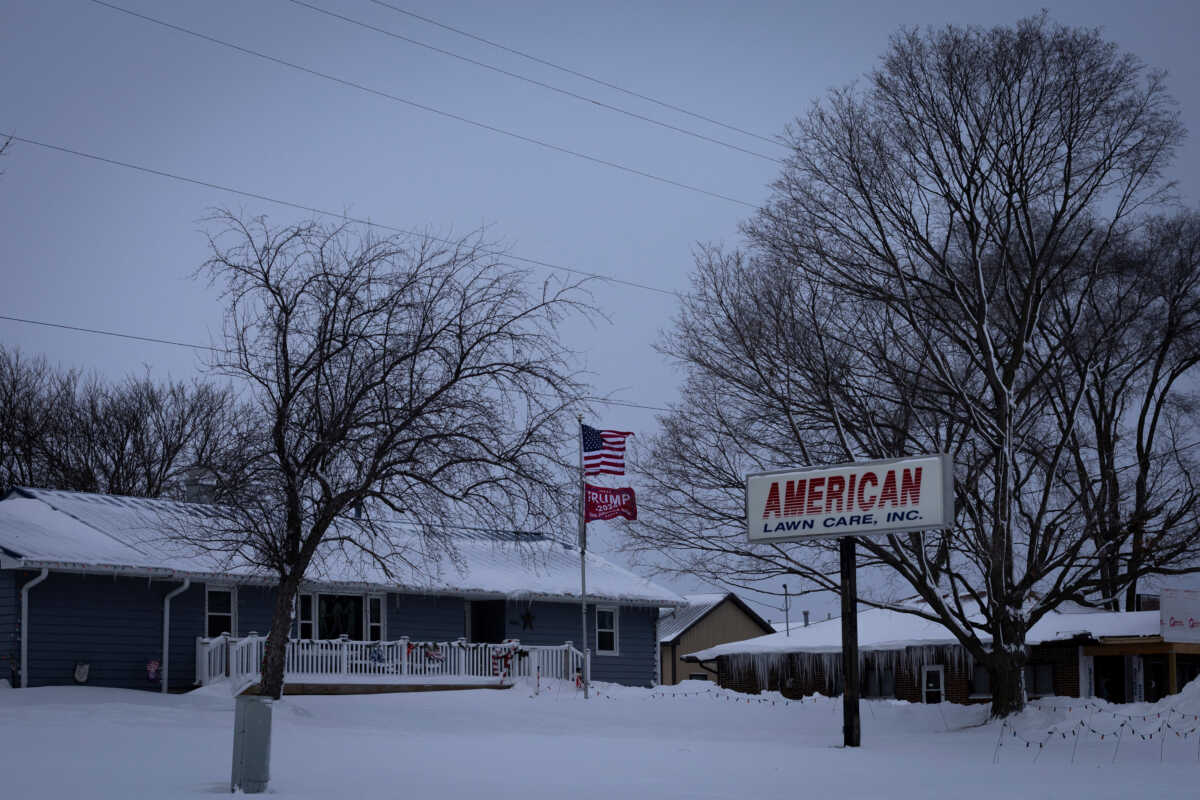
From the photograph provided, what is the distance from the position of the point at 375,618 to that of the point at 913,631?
16.1 meters

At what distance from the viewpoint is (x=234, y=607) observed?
30.3 meters

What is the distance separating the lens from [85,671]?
87.8 ft

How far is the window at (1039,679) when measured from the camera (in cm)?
3884

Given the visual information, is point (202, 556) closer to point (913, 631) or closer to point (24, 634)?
point (24, 634)

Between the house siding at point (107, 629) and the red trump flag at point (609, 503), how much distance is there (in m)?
9.03

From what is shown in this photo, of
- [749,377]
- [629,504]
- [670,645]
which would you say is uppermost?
[749,377]

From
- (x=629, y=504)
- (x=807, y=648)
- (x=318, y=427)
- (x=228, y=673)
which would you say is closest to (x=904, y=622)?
(x=807, y=648)

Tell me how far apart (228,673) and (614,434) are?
33.5ft

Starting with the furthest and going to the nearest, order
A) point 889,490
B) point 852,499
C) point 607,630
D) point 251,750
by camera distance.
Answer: point 607,630 → point 852,499 → point 889,490 → point 251,750

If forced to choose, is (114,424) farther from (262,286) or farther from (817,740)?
(817,740)

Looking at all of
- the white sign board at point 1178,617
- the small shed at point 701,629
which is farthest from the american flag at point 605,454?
the small shed at point 701,629

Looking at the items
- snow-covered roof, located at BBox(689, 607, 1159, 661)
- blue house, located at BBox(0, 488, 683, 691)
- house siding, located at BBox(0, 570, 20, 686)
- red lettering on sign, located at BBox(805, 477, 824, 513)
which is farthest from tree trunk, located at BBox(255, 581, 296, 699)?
snow-covered roof, located at BBox(689, 607, 1159, 661)

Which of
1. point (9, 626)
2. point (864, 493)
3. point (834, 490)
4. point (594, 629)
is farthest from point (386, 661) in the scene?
point (864, 493)

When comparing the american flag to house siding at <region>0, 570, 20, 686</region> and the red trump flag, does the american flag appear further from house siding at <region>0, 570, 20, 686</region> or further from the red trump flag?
house siding at <region>0, 570, 20, 686</region>
